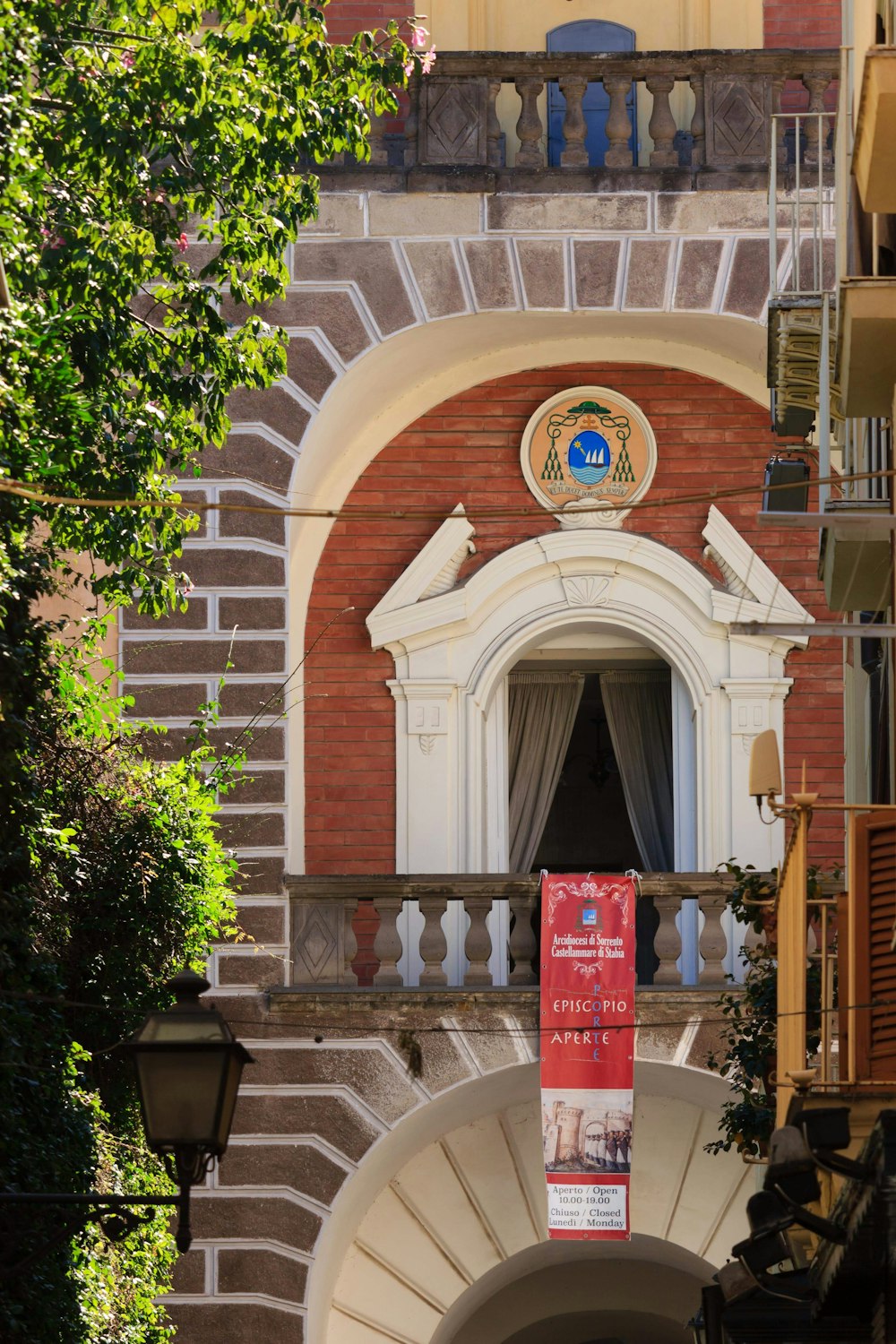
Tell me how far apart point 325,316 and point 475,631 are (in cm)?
250

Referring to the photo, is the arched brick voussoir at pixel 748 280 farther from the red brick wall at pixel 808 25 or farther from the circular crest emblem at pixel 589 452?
the red brick wall at pixel 808 25

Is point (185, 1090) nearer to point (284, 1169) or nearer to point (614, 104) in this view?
point (284, 1169)

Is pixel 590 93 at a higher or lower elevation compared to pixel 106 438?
higher

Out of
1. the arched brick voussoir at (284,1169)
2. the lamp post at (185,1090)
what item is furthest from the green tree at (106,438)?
the arched brick voussoir at (284,1169)

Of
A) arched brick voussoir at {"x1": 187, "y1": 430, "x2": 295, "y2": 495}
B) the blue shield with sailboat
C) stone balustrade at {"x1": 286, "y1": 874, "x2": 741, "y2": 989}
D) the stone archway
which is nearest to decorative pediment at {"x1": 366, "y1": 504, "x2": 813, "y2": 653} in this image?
the blue shield with sailboat

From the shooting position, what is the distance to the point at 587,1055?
15375mm

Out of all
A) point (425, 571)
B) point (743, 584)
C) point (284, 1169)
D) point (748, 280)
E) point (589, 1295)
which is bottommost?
point (589, 1295)

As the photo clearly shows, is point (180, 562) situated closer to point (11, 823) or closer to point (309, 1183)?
point (309, 1183)

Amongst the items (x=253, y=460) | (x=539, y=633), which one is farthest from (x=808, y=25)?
(x=253, y=460)

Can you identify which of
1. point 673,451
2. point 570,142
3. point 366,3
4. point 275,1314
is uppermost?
point 366,3

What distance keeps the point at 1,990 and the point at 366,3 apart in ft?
33.6

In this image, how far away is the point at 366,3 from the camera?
56.5 ft

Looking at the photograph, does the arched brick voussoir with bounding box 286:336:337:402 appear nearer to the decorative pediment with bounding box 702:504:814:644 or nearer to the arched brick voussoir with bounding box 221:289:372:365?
the arched brick voussoir with bounding box 221:289:372:365

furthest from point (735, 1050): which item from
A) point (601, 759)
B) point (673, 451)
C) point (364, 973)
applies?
point (601, 759)
